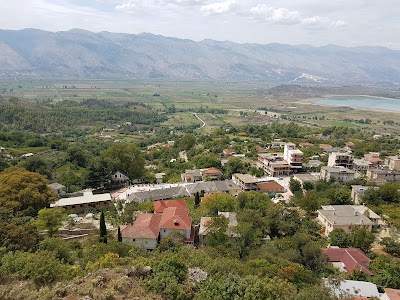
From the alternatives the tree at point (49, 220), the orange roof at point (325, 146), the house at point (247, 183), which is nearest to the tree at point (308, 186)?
the house at point (247, 183)

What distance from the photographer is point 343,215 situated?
27.3 m

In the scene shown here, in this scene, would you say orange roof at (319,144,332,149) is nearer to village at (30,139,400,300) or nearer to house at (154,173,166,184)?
village at (30,139,400,300)

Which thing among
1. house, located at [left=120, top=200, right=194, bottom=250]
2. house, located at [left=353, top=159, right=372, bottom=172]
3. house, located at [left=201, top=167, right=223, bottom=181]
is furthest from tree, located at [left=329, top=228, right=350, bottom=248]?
house, located at [left=353, top=159, right=372, bottom=172]

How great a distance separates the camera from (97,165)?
121ft

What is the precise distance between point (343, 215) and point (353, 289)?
12.3m

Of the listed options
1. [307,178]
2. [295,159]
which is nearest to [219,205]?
[307,178]

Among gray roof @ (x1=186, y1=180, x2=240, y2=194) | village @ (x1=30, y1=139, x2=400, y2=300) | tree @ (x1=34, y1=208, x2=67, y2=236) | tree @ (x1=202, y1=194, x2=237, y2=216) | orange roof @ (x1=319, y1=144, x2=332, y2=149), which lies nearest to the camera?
village @ (x1=30, y1=139, x2=400, y2=300)

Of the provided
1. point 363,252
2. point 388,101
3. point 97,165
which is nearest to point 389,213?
point 363,252

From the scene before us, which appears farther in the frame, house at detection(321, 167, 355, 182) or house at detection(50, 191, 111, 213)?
house at detection(321, 167, 355, 182)

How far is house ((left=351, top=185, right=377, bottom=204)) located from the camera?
32.3 metres

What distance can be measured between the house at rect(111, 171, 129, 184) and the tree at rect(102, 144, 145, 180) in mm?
527

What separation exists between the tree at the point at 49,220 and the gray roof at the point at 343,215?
64.9ft

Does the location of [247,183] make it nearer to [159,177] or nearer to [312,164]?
[159,177]

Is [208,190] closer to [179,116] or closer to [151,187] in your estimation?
[151,187]
